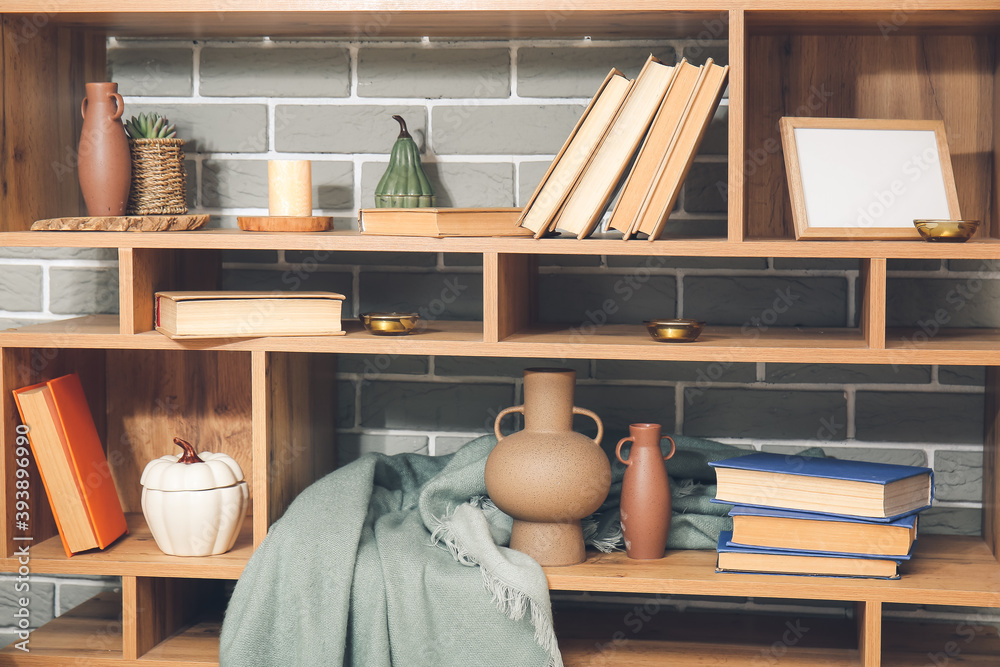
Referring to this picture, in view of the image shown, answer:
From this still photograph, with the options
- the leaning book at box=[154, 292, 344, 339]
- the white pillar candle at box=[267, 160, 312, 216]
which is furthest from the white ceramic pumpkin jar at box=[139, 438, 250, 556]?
the white pillar candle at box=[267, 160, 312, 216]

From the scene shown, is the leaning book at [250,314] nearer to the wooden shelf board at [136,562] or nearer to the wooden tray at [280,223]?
the wooden tray at [280,223]

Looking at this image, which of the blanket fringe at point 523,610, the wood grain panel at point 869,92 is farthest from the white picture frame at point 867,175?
the blanket fringe at point 523,610

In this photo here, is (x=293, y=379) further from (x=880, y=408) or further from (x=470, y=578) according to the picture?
(x=880, y=408)

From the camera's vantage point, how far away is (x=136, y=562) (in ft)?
4.81

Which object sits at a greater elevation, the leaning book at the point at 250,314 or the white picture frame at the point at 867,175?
the white picture frame at the point at 867,175

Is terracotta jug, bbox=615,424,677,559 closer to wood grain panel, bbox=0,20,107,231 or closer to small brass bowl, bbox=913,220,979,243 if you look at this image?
small brass bowl, bbox=913,220,979,243

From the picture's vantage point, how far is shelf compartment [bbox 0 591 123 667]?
1503 millimetres

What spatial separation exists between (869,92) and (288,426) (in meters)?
1.11

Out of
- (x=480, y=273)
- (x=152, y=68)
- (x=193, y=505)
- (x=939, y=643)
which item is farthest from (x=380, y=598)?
(x=152, y=68)

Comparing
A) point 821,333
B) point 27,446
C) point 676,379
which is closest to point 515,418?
point 676,379

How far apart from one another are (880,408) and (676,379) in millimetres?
364

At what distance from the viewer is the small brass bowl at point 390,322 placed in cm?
144

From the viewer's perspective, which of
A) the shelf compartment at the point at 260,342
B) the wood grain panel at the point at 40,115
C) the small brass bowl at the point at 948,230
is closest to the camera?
the small brass bowl at the point at 948,230

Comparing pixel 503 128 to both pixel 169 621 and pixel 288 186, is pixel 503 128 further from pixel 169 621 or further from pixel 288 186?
pixel 169 621
